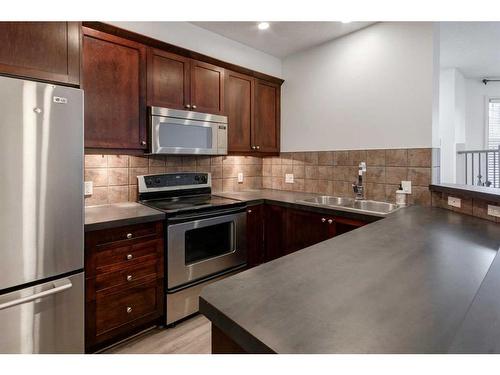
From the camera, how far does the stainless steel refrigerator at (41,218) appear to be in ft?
4.24

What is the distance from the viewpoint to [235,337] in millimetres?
646

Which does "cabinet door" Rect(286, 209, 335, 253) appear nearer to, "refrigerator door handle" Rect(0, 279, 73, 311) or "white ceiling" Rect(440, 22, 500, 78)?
"refrigerator door handle" Rect(0, 279, 73, 311)

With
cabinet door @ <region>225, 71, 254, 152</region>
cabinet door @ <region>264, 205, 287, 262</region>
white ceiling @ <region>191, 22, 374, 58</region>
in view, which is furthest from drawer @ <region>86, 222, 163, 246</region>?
white ceiling @ <region>191, 22, 374, 58</region>

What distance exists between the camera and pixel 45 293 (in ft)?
4.65

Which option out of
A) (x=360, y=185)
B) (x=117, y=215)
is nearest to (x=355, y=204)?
(x=360, y=185)

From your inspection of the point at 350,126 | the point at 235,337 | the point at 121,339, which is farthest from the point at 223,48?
the point at 235,337

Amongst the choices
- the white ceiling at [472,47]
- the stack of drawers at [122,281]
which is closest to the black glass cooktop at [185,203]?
the stack of drawers at [122,281]

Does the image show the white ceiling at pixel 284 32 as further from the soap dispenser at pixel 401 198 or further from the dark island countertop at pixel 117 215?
the dark island countertop at pixel 117 215

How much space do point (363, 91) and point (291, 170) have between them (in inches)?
45.1

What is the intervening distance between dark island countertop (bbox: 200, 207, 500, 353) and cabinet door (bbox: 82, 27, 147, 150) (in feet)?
5.46

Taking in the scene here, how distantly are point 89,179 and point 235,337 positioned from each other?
2.06 metres

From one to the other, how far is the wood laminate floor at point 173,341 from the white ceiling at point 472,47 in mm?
3474

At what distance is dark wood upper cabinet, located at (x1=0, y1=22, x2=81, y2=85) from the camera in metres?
1.35

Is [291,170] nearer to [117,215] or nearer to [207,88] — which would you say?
[207,88]
